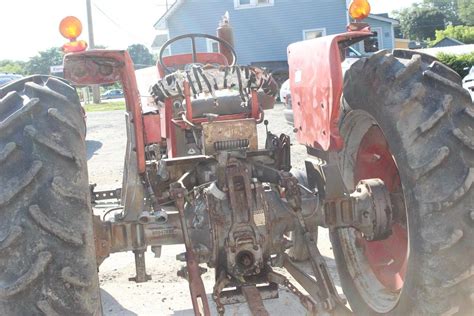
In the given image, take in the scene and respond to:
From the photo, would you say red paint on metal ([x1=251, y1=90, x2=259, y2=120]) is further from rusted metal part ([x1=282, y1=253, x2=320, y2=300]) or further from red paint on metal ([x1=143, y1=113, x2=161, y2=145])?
rusted metal part ([x1=282, y1=253, x2=320, y2=300])

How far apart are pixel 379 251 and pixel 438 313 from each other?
3.43 feet

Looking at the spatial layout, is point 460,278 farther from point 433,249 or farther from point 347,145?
point 347,145

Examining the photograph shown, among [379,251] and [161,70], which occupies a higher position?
[161,70]

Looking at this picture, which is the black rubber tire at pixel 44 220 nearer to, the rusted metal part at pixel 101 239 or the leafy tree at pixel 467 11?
the rusted metal part at pixel 101 239

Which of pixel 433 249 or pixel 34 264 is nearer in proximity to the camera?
pixel 34 264

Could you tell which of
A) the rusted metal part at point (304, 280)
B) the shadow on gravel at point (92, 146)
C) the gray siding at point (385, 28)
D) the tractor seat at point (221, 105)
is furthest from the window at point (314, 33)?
the rusted metal part at point (304, 280)

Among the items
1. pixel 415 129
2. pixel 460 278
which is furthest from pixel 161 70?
pixel 460 278

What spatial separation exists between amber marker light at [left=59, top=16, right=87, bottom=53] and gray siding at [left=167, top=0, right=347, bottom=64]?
25.7m

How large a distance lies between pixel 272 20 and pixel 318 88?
86.5 feet

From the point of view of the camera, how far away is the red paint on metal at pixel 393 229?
12.4ft

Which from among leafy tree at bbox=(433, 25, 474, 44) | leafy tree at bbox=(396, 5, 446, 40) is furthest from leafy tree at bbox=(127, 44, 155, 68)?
leafy tree at bbox=(433, 25, 474, 44)

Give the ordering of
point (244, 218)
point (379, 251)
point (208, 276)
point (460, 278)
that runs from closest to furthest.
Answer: point (460, 278), point (244, 218), point (379, 251), point (208, 276)

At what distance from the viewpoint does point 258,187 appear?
3.56 m

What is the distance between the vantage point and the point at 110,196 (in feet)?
18.5
